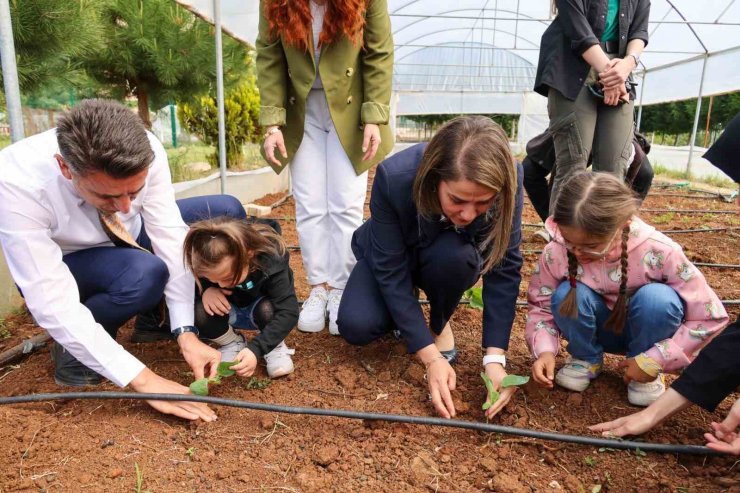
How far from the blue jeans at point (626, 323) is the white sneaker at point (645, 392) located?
97mm

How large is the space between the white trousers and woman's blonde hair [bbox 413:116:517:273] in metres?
0.74

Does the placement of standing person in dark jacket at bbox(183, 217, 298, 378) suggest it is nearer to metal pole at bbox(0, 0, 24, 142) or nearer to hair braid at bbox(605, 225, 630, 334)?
metal pole at bbox(0, 0, 24, 142)

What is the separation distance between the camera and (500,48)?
32.4ft

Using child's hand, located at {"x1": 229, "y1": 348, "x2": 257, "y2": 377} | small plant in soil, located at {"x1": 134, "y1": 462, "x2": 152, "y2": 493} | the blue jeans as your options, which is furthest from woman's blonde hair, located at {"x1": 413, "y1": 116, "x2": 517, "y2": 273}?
small plant in soil, located at {"x1": 134, "y1": 462, "x2": 152, "y2": 493}

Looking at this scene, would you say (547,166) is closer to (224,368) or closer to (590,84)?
(590,84)

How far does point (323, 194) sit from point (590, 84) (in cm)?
126

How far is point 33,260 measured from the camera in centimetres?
149

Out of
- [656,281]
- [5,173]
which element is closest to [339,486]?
[656,281]

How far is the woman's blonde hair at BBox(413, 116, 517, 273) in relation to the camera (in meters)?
1.39

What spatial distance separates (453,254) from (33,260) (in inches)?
48.9

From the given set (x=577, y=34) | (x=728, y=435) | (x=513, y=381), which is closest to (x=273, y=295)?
(x=513, y=381)

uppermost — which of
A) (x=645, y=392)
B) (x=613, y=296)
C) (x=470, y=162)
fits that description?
(x=470, y=162)

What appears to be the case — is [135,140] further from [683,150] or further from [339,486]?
[683,150]

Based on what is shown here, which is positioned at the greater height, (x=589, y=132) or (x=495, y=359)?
(x=589, y=132)
